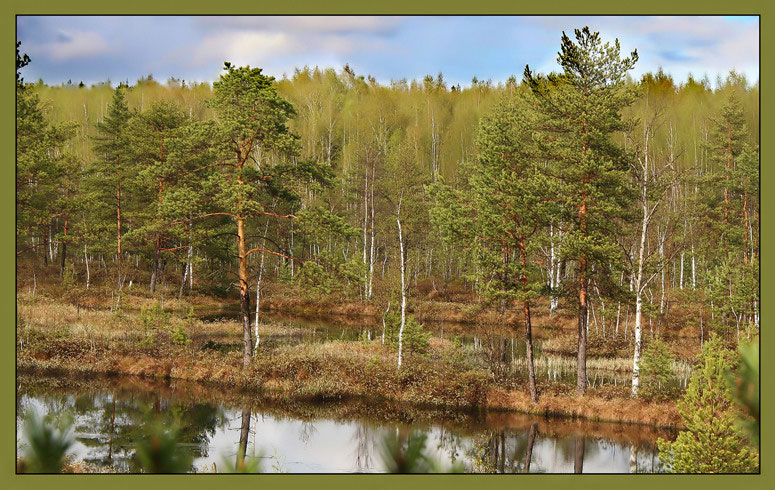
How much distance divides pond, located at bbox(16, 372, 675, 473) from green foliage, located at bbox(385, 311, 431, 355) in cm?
355

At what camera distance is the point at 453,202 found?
29.8 m

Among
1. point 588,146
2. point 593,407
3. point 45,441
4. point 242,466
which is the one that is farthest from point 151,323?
point 45,441

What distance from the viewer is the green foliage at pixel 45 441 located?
3605mm

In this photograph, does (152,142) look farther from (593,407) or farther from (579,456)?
(579,456)

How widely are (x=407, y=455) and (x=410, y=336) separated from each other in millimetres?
22321

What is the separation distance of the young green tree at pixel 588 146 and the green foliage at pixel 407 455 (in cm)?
1900

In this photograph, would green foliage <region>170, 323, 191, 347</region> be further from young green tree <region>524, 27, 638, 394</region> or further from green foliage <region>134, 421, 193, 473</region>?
green foliage <region>134, 421, 193, 473</region>

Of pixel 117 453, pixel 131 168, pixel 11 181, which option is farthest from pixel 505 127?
pixel 131 168

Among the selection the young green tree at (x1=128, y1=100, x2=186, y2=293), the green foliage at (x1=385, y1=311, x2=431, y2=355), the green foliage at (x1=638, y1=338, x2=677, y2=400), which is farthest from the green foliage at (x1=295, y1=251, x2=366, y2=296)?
the young green tree at (x1=128, y1=100, x2=186, y2=293)

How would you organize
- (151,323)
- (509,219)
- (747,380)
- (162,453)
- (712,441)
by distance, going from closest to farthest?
(162,453) < (747,380) < (712,441) < (509,219) < (151,323)

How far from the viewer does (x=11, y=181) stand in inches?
370

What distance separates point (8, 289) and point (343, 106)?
72617 millimetres

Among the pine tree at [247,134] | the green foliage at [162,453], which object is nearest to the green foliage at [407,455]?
the green foliage at [162,453]

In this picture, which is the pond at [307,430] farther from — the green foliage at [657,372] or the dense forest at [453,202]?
the dense forest at [453,202]
